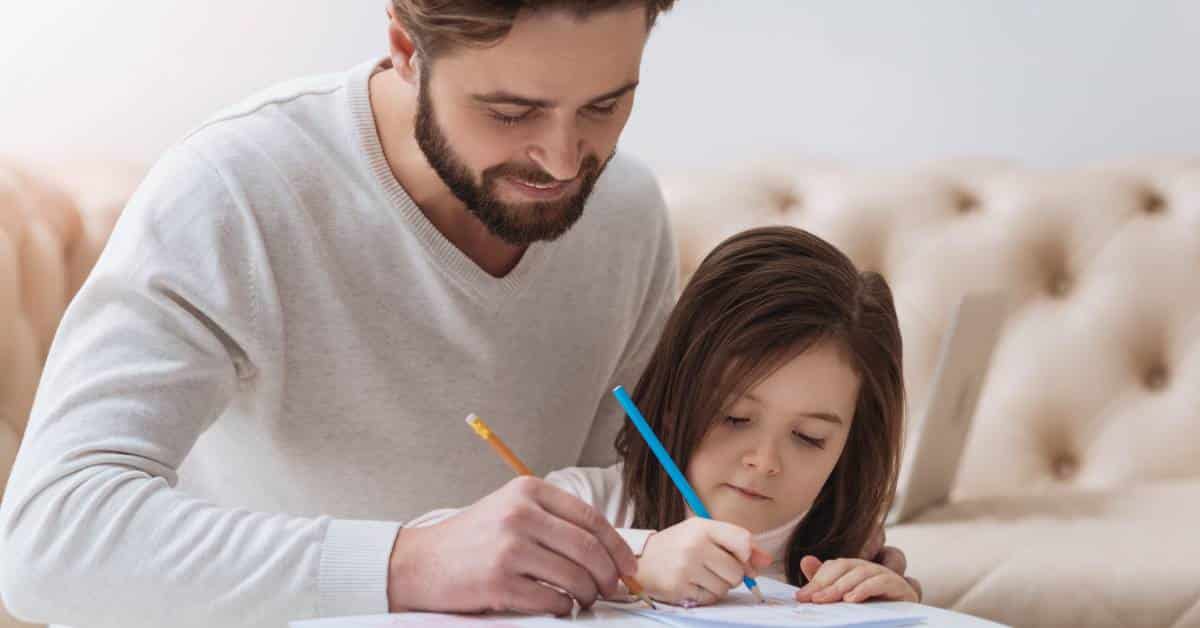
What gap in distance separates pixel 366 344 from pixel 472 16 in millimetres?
362

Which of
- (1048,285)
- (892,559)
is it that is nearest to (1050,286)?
(1048,285)

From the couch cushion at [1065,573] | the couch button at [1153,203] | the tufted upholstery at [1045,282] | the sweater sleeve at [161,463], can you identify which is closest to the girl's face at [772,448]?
the sweater sleeve at [161,463]

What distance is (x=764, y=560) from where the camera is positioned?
941 mm

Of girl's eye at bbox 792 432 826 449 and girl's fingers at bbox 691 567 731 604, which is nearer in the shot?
girl's fingers at bbox 691 567 731 604

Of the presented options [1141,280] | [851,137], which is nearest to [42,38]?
[851,137]

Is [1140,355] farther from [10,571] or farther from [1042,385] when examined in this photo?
[10,571]

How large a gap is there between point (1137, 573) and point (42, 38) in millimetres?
1906

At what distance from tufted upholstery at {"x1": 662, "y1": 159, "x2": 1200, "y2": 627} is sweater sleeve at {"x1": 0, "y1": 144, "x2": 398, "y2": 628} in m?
1.35

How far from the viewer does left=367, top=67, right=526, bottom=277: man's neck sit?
1321mm

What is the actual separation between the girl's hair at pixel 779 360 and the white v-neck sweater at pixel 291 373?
197 mm

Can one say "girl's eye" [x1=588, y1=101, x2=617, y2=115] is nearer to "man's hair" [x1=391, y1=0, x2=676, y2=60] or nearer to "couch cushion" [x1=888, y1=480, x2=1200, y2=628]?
"man's hair" [x1=391, y1=0, x2=676, y2=60]

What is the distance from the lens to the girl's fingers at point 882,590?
3.25ft

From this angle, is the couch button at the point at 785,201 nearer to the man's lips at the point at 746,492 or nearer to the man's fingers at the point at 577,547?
the man's lips at the point at 746,492

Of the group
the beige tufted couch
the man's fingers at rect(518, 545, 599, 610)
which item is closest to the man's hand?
the man's fingers at rect(518, 545, 599, 610)
